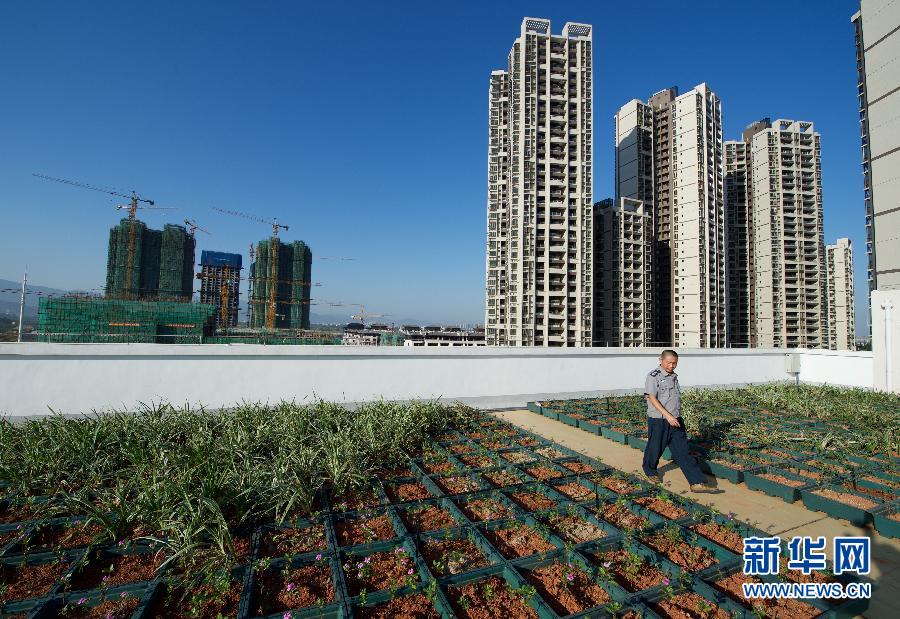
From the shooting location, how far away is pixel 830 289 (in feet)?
222

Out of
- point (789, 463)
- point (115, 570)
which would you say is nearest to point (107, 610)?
point (115, 570)

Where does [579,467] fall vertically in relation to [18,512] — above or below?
below

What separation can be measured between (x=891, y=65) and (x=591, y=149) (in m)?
42.8

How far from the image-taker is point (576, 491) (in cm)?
438

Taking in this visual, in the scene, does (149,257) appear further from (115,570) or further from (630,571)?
(630,571)

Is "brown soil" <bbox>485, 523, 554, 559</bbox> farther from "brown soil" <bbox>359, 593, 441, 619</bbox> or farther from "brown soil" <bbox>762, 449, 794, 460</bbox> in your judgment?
"brown soil" <bbox>762, 449, 794, 460</bbox>

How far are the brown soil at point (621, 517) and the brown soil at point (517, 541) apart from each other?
82cm

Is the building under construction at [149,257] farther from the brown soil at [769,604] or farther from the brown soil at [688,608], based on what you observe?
the brown soil at [769,604]

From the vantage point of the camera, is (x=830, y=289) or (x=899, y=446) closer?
(x=899, y=446)

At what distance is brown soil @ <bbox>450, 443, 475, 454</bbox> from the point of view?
5698mm

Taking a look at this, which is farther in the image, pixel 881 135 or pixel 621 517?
pixel 881 135

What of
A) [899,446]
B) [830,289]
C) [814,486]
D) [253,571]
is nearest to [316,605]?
[253,571]

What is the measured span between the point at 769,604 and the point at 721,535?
0.86m

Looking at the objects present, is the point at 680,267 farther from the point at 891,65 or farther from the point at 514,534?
the point at 514,534
